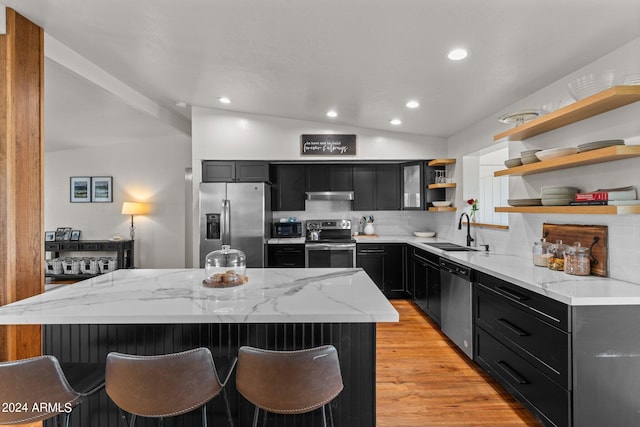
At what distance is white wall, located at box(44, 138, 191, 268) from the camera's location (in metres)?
6.38

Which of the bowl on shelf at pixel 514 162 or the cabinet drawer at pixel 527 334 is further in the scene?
the bowl on shelf at pixel 514 162

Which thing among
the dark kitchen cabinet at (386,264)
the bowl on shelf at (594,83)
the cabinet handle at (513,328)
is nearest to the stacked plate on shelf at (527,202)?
the bowl on shelf at (594,83)

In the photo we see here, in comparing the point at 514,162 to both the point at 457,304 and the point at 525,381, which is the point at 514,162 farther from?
the point at 525,381

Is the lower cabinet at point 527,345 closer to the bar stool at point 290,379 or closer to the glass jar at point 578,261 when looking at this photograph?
the glass jar at point 578,261

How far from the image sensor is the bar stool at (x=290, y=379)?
1288mm

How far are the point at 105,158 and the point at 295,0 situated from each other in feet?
20.0

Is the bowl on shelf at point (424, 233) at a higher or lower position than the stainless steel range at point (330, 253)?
higher

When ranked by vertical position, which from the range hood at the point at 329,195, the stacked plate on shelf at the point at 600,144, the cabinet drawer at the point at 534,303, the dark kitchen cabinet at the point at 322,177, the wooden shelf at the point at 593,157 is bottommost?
the cabinet drawer at the point at 534,303

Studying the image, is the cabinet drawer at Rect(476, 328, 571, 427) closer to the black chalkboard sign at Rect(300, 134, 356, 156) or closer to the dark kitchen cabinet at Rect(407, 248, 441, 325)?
the dark kitchen cabinet at Rect(407, 248, 441, 325)

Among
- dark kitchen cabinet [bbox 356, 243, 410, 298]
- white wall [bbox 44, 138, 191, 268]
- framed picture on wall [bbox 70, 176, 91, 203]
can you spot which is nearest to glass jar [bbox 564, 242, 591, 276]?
dark kitchen cabinet [bbox 356, 243, 410, 298]

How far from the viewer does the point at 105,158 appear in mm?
6492

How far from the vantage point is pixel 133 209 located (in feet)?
20.0

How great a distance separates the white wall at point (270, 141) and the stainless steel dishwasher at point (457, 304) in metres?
2.12

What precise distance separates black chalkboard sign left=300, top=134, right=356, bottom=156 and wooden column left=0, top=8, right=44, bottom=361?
9.82 ft
